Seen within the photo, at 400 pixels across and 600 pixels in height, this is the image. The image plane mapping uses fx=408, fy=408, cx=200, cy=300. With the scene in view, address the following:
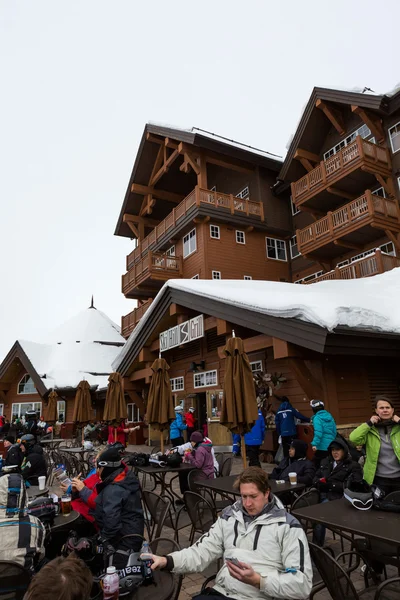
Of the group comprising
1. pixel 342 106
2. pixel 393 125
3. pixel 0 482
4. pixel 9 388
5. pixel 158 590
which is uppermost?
pixel 342 106

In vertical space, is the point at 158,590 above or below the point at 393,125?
below

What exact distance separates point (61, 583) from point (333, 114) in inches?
847

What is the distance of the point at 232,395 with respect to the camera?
24.2 ft

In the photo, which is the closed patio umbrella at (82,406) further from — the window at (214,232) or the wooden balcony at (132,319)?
the window at (214,232)

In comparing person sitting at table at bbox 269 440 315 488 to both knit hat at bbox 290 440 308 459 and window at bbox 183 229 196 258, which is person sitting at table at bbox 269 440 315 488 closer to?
knit hat at bbox 290 440 308 459

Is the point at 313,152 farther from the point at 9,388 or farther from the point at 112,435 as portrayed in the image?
the point at 9,388

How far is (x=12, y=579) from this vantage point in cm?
256

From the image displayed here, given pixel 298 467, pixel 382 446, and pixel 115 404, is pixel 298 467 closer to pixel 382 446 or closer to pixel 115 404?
pixel 382 446

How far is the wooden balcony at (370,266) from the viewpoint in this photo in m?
15.3

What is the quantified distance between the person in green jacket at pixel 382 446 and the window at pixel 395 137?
16.5 m

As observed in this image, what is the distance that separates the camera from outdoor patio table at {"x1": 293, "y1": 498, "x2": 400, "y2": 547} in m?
3.04

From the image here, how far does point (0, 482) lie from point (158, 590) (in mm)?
1504

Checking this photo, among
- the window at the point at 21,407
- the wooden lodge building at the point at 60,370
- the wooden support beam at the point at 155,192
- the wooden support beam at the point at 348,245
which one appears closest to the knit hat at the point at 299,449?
the wooden support beam at the point at 348,245

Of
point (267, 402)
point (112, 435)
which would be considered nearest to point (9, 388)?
point (112, 435)
